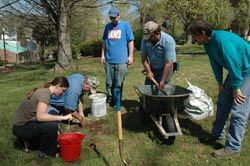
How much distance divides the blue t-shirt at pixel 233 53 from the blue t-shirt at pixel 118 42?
84.2 inches

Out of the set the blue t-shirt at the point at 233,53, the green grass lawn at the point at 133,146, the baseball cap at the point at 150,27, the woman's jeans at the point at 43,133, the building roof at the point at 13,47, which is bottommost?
the green grass lawn at the point at 133,146

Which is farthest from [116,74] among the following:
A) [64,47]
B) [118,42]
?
[64,47]

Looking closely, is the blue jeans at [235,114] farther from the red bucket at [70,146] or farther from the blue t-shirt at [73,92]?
the blue t-shirt at [73,92]

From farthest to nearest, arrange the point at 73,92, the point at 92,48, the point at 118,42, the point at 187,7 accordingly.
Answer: the point at 187,7 < the point at 92,48 < the point at 118,42 < the point at 73,92

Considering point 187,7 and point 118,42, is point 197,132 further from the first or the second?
point 187,7

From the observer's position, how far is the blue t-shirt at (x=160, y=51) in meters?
4.22

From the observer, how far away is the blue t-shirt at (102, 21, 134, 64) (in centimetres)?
533

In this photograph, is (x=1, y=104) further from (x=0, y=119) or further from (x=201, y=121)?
(x=201, y=121)

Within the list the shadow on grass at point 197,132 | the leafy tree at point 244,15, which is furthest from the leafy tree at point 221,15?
the shadow on grass at point 197,132

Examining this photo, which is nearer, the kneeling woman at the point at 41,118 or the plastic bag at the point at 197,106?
the kneeling woman at the point at 41,118

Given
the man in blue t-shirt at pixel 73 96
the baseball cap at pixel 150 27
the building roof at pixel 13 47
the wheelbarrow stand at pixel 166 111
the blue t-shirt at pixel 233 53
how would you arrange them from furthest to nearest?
the building roof at pixel 13 47 < the man in blue t-shirt at pixel 73 96 < the baseball cap at pixel 150 27 < the wheelbarrow stand at pixel 166 111 < the blue t-shirt at pixel 233 53

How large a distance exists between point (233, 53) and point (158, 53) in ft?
4.68

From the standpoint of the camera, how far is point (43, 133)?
11.8ft

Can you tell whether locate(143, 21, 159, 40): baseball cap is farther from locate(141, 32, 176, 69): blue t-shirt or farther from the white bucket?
the white bucket
